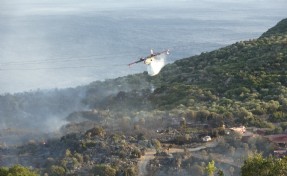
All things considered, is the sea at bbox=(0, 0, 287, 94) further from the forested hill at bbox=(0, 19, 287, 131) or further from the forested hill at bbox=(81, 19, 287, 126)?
the forested hill at bbox=(81, 19, 287, 126)

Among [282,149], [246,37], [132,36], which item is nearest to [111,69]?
[132,36]

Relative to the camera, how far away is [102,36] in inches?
4117

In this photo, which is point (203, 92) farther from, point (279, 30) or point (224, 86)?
point (279, 30)

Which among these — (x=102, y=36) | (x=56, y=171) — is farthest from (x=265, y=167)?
(x=102, y=36)

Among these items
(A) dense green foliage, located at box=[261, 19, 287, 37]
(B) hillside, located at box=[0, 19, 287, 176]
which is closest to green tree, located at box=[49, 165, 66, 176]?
(B) hillside, located at box=[0, 19, 287, 176]

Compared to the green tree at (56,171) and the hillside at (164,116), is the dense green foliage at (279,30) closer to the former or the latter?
the hillside at (164,116)

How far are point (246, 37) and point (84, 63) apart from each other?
3419 cm

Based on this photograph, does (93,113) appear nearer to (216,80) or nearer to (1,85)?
(216,80)

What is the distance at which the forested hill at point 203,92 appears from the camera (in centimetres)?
3384

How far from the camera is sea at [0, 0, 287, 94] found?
258 ft

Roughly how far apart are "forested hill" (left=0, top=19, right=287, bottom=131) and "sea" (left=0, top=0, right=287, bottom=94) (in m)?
19.7

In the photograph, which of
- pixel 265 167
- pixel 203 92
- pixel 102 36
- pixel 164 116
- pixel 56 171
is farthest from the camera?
pixel 102 36

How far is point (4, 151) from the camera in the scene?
3038 centimetres

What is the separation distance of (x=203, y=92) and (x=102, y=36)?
6644 centimetres
